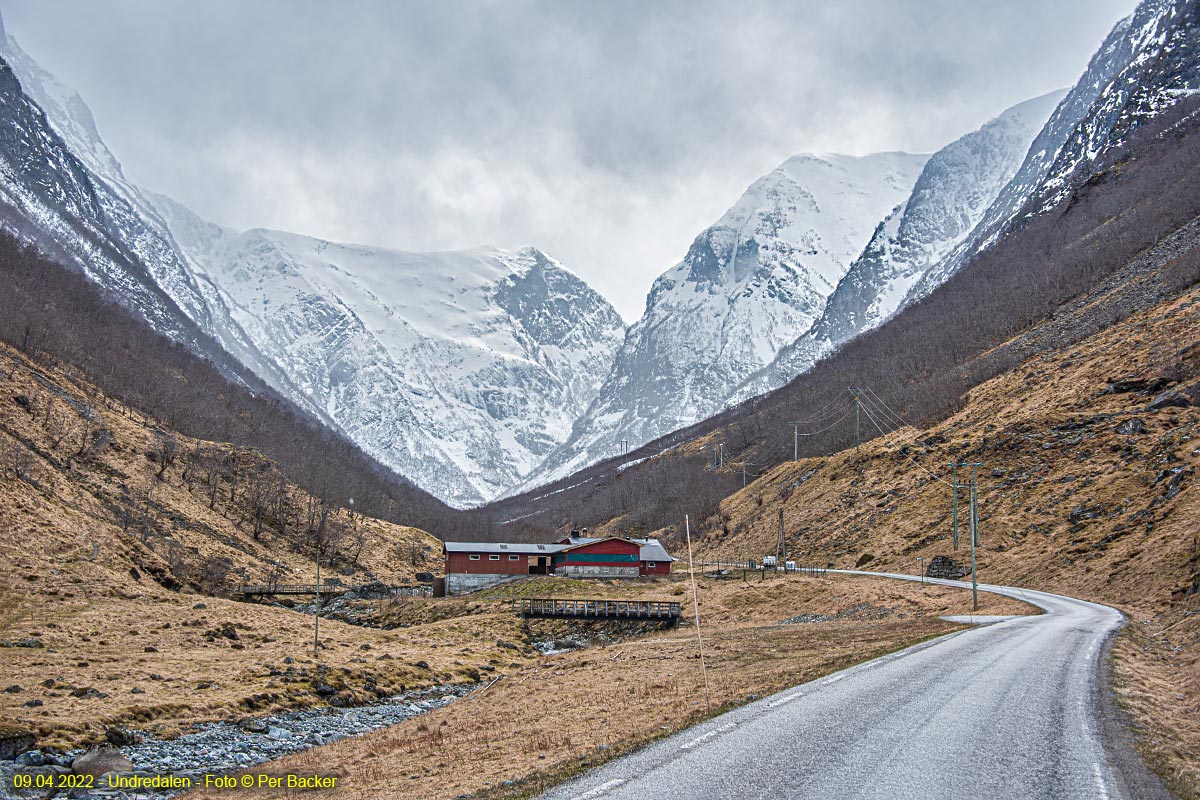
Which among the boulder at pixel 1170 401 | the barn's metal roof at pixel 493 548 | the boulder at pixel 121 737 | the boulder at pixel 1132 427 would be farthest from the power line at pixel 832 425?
the boulder at pixel 121 737

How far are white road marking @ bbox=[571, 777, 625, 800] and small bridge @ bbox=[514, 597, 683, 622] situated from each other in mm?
50660

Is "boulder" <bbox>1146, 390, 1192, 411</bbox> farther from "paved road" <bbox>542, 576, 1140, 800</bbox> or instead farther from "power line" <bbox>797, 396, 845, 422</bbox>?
"power line" <bbox>797, 396, 845, 422</bbox>

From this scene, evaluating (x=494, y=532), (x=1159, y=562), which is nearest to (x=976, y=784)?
(x=1159, y=562)

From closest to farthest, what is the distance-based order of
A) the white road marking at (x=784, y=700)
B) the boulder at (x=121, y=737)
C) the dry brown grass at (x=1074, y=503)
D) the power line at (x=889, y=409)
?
the white road marking at (x=784, y=700), the boulder at (x=121, y=737), the dry brown grass at (x=1074, y=503), the power line at (x=889, y=409)

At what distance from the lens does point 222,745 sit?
2833 centimetres

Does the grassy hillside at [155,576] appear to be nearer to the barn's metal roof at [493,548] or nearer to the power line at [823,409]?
the barn's metal roof at [493,548]

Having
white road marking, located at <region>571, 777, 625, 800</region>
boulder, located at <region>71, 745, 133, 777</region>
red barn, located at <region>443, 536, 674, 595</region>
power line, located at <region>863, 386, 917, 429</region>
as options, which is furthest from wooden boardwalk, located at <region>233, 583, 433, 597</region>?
power line, located at <region>863, 386, 917, 429</region>

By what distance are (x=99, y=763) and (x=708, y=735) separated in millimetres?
20292

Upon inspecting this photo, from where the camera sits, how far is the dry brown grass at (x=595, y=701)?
18.2 meters

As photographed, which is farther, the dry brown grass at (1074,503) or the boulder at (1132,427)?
the boulder at (1132,427)

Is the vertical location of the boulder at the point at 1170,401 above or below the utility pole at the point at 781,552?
above

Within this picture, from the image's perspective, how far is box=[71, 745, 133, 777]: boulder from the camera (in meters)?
24.0

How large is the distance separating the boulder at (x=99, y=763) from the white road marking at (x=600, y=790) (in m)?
19.4

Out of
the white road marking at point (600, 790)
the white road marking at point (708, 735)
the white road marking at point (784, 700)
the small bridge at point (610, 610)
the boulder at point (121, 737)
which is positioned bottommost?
the boulder at point (121, 737)
